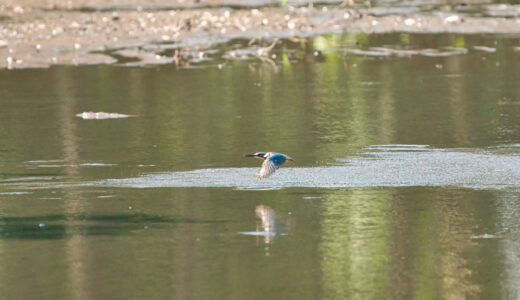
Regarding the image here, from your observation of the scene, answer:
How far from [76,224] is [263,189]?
7.08ft

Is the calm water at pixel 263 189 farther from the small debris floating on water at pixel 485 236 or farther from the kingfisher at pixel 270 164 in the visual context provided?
the kingfisher at pixel 270 164

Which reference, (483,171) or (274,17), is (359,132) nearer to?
(483,171)

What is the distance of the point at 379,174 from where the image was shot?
1157 centimetres

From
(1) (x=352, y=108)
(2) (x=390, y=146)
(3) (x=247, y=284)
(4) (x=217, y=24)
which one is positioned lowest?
(3) (x=247, y=284)

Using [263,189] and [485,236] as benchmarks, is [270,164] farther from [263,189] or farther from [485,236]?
[485,236]

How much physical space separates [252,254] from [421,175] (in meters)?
3.52

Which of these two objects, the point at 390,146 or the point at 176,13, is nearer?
the point at 390,146

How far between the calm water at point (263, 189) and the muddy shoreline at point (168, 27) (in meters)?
4.38

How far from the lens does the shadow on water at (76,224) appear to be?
30.4 ft

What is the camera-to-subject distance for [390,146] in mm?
13312

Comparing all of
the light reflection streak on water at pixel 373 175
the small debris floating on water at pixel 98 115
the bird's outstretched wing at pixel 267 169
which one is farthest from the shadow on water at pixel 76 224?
the small debris floating on water at pixel 98 115

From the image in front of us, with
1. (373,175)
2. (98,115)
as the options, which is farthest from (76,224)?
(98,115)

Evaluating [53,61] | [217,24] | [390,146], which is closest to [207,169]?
[390,146]

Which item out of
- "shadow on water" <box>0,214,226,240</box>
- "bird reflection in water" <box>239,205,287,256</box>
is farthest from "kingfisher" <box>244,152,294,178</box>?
"shadow on water" <box>0,214,226,240</box>
